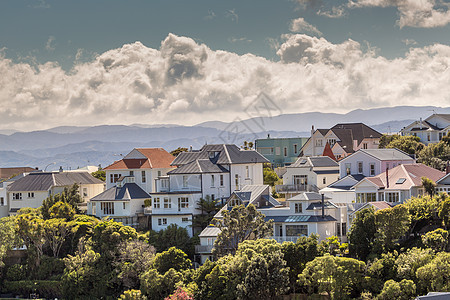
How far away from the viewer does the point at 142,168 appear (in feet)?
240

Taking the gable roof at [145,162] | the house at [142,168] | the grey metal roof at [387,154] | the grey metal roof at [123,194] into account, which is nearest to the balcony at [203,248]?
the grey metal roof at [123,194]

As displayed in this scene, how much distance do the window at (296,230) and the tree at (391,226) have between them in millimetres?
7146

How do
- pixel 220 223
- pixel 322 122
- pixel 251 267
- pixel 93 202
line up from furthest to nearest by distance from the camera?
1. pixel 322 122
2. pixel 93 202
3. pixel 220 223
4. pixel 251 267

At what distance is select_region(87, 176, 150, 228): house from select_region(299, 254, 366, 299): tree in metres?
23.9

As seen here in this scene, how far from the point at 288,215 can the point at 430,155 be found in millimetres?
26682

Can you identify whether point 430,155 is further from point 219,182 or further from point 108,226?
point 108,226

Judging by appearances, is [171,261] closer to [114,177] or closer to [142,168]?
[142,168]

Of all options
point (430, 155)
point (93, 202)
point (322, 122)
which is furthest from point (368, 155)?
point (322, 122)

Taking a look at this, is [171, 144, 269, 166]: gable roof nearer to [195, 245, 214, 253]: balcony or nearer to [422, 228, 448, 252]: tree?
[195, 245, 214, 253]: balcony

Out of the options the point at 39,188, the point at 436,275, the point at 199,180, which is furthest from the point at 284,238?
the point at 39,188

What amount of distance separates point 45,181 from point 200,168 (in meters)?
21.1

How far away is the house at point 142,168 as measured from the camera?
7312 cm

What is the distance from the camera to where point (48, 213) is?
68.2 metres

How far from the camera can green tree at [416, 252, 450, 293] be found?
44000 mm
